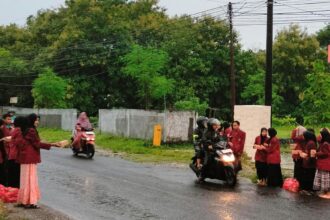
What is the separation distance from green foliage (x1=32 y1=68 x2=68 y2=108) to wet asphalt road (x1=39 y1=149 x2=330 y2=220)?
97.1 feet

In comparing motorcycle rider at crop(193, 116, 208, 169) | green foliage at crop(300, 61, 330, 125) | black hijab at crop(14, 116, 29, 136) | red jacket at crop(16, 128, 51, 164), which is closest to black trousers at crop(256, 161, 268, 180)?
motorcycle rider at crop(193, 116, 208, 169)

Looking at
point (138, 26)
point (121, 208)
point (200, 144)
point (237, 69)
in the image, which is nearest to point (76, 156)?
point (200, 144)

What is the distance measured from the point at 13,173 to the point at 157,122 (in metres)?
17.9

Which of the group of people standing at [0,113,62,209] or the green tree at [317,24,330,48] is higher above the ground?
the green tree at [317,24,330,48]

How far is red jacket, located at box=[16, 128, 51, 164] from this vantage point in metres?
11.1

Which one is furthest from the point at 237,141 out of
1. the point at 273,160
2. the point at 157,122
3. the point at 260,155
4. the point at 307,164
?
the point at 157,122

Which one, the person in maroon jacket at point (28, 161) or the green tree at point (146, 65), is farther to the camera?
the green tree at point (146, 65)

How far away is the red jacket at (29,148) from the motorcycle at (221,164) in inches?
224

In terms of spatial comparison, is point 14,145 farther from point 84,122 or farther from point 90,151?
point 84,122

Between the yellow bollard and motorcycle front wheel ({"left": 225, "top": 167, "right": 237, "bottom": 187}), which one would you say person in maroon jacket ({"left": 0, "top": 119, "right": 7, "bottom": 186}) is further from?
the yellow bollard

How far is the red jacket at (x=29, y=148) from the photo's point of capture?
1109 centimetres

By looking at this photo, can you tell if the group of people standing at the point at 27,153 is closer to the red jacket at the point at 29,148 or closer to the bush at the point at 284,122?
the red jacket at the point at 29,148

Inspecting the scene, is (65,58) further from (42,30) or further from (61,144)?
(61,144)

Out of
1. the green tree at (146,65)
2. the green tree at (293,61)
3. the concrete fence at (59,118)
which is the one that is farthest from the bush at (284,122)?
the concrete fence at (59,118)
